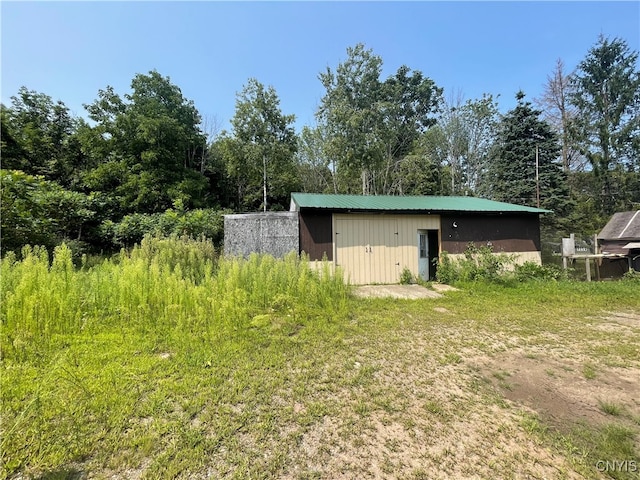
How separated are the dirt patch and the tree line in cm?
1138

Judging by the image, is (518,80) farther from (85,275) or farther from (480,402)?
(85,275)

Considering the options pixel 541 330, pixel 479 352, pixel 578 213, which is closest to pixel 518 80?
pixel 578 213

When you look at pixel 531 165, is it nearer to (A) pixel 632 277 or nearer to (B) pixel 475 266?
(A) pixel 632 277

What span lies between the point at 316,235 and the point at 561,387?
6.04 m

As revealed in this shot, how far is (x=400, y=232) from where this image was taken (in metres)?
8.41

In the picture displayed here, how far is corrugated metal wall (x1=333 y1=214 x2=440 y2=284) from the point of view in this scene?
8.04 metres

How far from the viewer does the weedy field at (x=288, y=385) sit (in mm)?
1698

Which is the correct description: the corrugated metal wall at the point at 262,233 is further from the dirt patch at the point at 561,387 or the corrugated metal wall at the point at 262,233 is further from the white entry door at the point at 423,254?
the dirt patch at the point at 561,387

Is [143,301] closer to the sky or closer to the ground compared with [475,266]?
closer to the ground

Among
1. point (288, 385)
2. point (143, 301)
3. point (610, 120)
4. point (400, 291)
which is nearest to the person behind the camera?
point (288, 385)

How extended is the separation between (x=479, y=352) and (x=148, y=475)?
11.6 ft

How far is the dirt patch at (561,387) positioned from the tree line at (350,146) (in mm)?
11375

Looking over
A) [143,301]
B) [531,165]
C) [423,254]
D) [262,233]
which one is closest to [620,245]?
[531,165]

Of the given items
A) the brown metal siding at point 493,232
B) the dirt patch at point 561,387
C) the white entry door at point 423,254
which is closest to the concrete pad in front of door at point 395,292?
the white entry door at point 423,254
